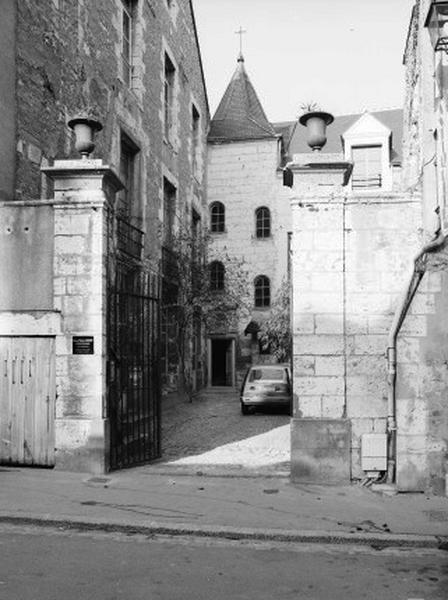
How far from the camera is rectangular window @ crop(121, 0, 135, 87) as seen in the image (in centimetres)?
1461

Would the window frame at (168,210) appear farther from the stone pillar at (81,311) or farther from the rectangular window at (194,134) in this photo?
the stone pillar at (81,311)

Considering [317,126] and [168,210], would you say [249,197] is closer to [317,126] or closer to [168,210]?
[168,210]

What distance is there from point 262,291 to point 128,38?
46.6 feet

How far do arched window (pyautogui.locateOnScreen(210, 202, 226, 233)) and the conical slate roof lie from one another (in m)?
2.83

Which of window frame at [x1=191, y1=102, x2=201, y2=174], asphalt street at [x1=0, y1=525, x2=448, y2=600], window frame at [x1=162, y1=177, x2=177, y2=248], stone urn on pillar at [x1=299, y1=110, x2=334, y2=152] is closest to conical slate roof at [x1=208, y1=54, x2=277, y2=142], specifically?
window frame at [x1=191, y1=102, x2=201, y2=174]

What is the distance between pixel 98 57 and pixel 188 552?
1017cm

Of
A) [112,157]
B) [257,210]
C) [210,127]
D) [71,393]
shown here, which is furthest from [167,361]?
[210,127]

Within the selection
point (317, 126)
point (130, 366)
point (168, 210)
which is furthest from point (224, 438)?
point (168, 210)

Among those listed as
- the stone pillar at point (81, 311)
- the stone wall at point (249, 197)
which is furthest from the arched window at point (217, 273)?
the stone pillar at point (81, 311)

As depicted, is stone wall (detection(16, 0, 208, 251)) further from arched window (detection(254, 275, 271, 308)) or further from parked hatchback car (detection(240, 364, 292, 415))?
arched window (detection(254, 275, 271, 308))

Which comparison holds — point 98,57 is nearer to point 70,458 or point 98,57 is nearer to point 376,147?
point 70,458

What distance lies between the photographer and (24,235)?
8.50 meters

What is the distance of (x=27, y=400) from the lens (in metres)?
8.43

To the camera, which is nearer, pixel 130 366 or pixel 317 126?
pixel 317 126
